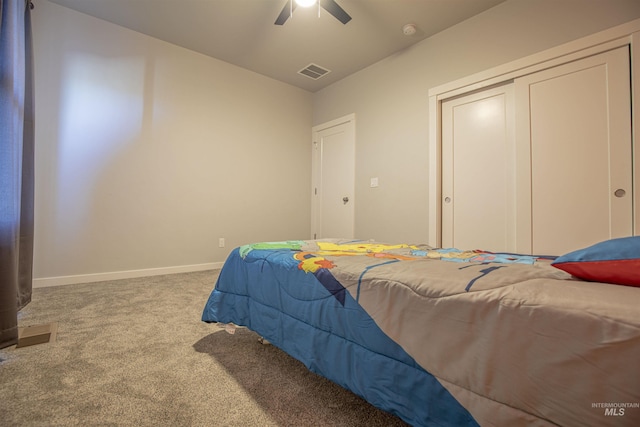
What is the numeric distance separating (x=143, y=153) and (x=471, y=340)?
373 cm

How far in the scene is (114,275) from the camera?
306 cm

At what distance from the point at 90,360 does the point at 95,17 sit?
140 inches

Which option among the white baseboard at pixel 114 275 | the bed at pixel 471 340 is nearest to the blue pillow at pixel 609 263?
the bed at pixel 471 340

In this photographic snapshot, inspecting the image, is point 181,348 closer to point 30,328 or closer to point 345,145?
point 30,328

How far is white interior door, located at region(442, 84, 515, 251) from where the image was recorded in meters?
2.71

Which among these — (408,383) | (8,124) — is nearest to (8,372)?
(8,124)

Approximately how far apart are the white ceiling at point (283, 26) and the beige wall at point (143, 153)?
0.82ft

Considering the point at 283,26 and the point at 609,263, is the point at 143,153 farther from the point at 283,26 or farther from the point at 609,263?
the point at 609,263

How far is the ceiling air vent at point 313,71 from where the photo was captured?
3.97 meters

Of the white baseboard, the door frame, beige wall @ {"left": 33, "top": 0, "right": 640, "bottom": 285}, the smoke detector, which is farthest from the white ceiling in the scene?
the white baseboard

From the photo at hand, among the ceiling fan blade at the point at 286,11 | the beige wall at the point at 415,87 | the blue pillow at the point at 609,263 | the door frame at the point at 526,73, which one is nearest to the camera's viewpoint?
the blue pillow at the point at 609,263

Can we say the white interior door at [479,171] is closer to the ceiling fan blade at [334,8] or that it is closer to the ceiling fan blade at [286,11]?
the ceiling fan blade at [334,8]

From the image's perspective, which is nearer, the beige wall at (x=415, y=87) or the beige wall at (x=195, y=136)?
the beige wall at (x=415, y=87)

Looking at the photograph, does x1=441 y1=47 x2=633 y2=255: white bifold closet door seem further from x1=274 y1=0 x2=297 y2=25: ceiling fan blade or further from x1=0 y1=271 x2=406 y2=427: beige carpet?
x1=0 y1=271 x2=406 y2=427: beige carpet
